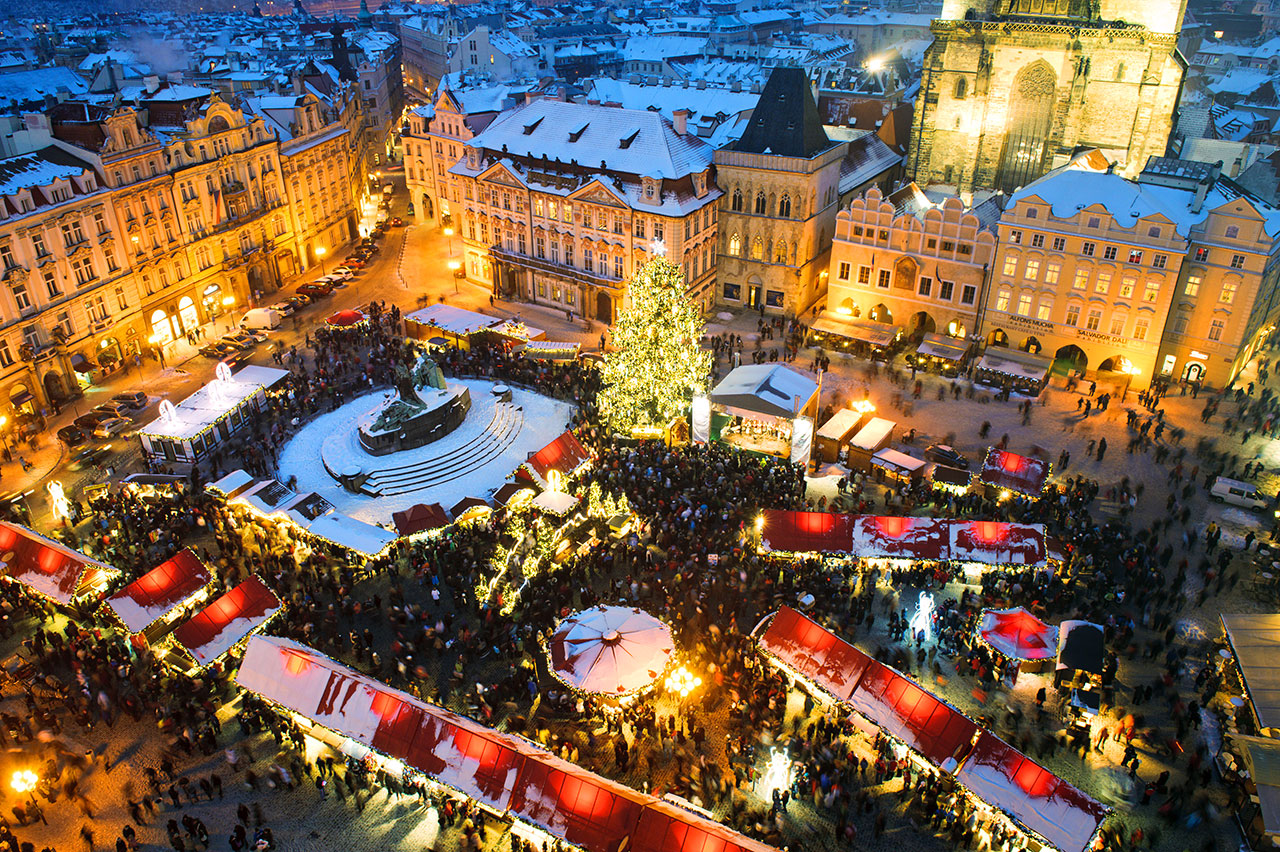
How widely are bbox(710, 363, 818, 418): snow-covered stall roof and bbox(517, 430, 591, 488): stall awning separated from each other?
26.0ft

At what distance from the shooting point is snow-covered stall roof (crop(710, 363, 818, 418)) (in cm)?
4134

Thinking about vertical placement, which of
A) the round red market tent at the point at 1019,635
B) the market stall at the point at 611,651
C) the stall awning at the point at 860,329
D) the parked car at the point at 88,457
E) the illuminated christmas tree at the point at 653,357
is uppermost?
the illuminated christmas tree at the point at 653,357

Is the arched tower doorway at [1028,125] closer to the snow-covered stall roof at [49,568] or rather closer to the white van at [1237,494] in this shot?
the white van at [1237,494]

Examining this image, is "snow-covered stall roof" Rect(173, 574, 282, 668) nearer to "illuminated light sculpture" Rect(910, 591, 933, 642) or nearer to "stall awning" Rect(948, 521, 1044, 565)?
"illuminated light sculpture" Rect(910, 591, 933, 642)

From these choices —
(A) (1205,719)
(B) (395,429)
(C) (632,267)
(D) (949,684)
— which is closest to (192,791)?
(B) (395,429)

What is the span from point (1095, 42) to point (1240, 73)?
60.9 meters

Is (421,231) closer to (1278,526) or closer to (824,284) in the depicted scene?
(824,284)

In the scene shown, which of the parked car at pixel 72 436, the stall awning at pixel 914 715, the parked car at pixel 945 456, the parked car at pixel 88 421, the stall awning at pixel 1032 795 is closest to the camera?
the stall awning at pixel 1032 795

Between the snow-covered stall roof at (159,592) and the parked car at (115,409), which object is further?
the parked car at (115,409)

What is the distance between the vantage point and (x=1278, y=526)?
3628 cm

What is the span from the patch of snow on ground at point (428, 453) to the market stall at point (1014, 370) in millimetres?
25467

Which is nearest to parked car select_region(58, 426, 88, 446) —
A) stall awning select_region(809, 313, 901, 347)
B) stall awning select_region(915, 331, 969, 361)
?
stall awning select_region(809, 313, 901, 347)

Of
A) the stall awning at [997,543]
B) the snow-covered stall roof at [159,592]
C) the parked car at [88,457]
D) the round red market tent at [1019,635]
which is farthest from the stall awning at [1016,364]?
the parked car at [88,457]

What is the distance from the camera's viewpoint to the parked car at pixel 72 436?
144 feet
